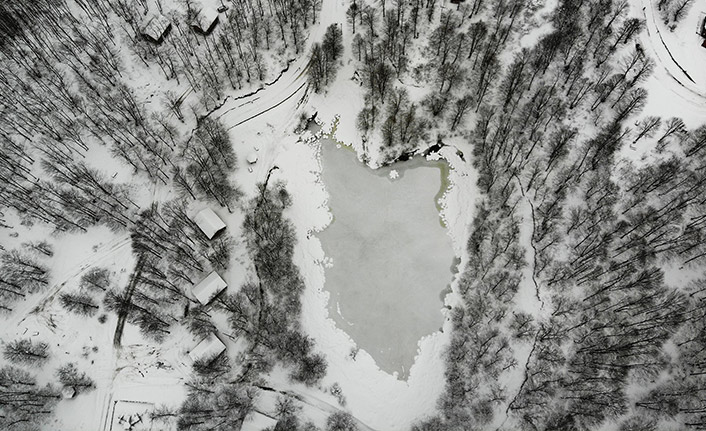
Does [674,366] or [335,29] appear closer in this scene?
[674,366]

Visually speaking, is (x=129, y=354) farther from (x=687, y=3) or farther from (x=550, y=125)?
(x=687, y=3)

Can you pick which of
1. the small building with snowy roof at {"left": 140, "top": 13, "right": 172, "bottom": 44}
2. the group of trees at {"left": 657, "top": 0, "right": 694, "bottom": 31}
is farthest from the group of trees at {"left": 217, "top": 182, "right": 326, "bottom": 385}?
the group of trees at {"left": 657, "top": 0, "right": 694, "bottom": 31}

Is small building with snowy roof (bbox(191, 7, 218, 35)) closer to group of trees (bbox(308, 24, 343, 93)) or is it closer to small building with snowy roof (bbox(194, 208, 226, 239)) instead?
group of trees (bbox(308, 24, 343, 93))

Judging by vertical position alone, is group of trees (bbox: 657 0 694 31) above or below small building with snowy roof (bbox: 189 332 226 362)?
above

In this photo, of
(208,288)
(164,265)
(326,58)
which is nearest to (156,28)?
(326,58)

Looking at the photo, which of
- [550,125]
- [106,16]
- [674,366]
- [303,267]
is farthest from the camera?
[106,16]

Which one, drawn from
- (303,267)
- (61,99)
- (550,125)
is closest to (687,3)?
(550,125)
